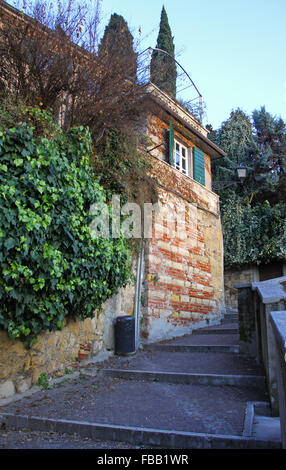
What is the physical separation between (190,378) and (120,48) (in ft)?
17.5

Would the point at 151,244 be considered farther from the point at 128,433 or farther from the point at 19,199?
the point at 128,433

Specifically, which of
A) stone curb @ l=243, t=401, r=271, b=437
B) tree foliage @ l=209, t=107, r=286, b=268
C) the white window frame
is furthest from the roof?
stone curb @ l=243, t=401, r=271, b=437

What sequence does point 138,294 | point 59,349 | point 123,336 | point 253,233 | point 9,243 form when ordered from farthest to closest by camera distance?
point 253,233, point 138,294, point 123,336, point 59,349, point 9,243

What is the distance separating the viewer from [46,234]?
4.06m

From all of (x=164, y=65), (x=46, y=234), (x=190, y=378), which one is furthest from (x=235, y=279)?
(x=46, y=234)

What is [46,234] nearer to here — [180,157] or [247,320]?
[247,320]

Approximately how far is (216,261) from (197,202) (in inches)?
71.4

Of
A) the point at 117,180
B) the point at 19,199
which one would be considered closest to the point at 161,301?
the point at 117,180

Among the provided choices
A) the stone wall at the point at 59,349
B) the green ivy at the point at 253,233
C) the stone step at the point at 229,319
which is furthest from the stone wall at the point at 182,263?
the green ivy at the point at 253,233

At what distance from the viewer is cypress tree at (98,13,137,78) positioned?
579cm

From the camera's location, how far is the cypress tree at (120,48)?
5.79 m

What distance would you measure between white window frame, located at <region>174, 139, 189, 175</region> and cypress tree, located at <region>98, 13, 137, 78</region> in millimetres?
3326

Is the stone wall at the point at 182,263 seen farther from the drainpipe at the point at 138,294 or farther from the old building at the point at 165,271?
the drainpipe at the point at 138,294

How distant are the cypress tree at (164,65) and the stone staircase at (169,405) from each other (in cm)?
527
